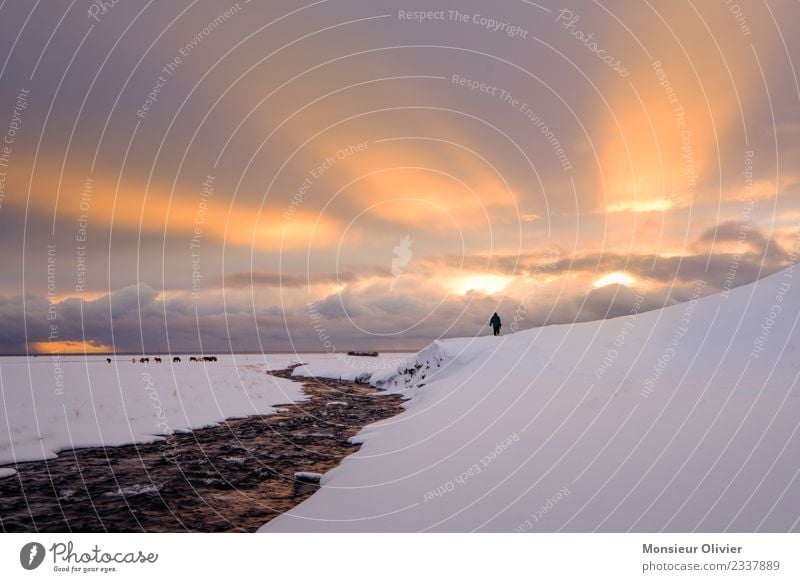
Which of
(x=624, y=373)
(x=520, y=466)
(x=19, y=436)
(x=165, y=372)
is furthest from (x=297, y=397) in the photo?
(x=520, y=466)

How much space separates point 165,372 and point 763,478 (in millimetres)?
37642

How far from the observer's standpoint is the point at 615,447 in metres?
8.63

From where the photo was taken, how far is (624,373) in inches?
561

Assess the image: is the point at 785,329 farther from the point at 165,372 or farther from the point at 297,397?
the point at 165,372
